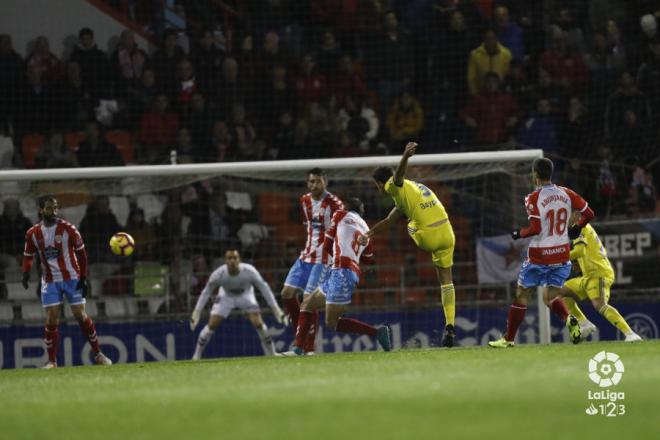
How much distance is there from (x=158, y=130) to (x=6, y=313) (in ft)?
14.2

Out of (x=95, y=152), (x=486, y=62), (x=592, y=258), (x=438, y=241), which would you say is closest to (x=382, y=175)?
(x=438, y=241)

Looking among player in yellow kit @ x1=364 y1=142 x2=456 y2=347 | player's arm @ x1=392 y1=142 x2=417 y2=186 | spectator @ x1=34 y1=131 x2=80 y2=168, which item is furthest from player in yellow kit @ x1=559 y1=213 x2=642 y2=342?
spectator @ x1=34 y1=131 x2=80 y2=168

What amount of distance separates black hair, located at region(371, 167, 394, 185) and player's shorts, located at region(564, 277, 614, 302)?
229 cm

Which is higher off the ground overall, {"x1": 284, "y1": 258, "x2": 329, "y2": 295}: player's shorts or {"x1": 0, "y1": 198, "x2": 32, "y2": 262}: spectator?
{"x1": 0, "y1": 198, "x2": 32, "y2": 262}: spectator

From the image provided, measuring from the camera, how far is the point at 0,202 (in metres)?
18.2

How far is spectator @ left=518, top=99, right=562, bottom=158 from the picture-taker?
2034cm

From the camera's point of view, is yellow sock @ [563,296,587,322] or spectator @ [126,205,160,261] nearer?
yellow sock @ [563,296,587,322]

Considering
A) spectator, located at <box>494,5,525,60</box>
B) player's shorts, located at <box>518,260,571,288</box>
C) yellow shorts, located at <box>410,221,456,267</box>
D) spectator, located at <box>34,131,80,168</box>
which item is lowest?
player's shorts, located at <box>518,260,571,288</box>

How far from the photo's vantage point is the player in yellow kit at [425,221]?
520 inches

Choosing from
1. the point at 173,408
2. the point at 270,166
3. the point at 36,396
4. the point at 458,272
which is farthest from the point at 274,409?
the point at 458,272

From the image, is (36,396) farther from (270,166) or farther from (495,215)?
(495,215)

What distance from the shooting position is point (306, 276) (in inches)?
574

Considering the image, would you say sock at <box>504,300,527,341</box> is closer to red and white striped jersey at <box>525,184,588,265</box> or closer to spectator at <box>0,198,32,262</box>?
red and white striped jersey at <box>525,184,588,265</box>

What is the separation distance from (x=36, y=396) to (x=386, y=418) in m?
3.39
